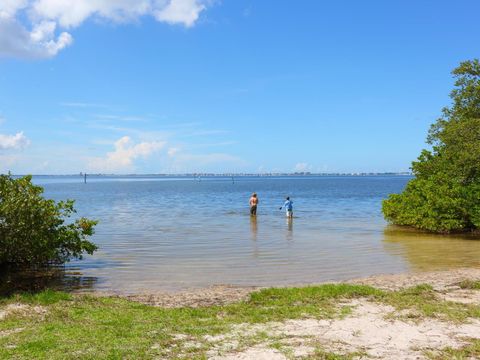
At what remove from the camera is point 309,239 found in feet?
75.3

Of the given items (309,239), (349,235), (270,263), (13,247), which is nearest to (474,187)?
(349,235)

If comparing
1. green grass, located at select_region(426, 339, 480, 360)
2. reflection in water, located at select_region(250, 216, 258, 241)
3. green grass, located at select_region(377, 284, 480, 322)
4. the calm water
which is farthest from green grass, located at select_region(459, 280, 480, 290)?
reflection in water, located at select_region(250, 216, 258, 241)

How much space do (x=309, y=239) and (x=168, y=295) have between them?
40.8 feet

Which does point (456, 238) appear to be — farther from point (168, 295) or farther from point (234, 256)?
point (168, 295)

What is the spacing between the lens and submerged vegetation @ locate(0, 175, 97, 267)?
42.2 ft

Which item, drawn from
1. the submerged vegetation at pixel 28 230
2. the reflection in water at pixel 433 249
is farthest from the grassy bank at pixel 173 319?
the reflection in water at pixel 433 249

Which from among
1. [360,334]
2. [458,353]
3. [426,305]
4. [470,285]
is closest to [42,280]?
[360,334]

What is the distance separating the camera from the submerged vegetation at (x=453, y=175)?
72.7 feet

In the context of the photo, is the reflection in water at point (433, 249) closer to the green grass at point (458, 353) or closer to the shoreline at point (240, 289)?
the shoreline at point (240, 289)

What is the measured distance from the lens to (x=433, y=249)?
19656 millimetres

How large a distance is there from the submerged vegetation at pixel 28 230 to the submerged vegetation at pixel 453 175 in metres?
17.1

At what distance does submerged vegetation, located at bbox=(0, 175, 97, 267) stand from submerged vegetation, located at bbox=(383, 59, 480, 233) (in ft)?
56.0

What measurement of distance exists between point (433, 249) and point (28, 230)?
15501 millimetres

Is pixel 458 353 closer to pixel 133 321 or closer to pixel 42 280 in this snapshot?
pixel 133 321
